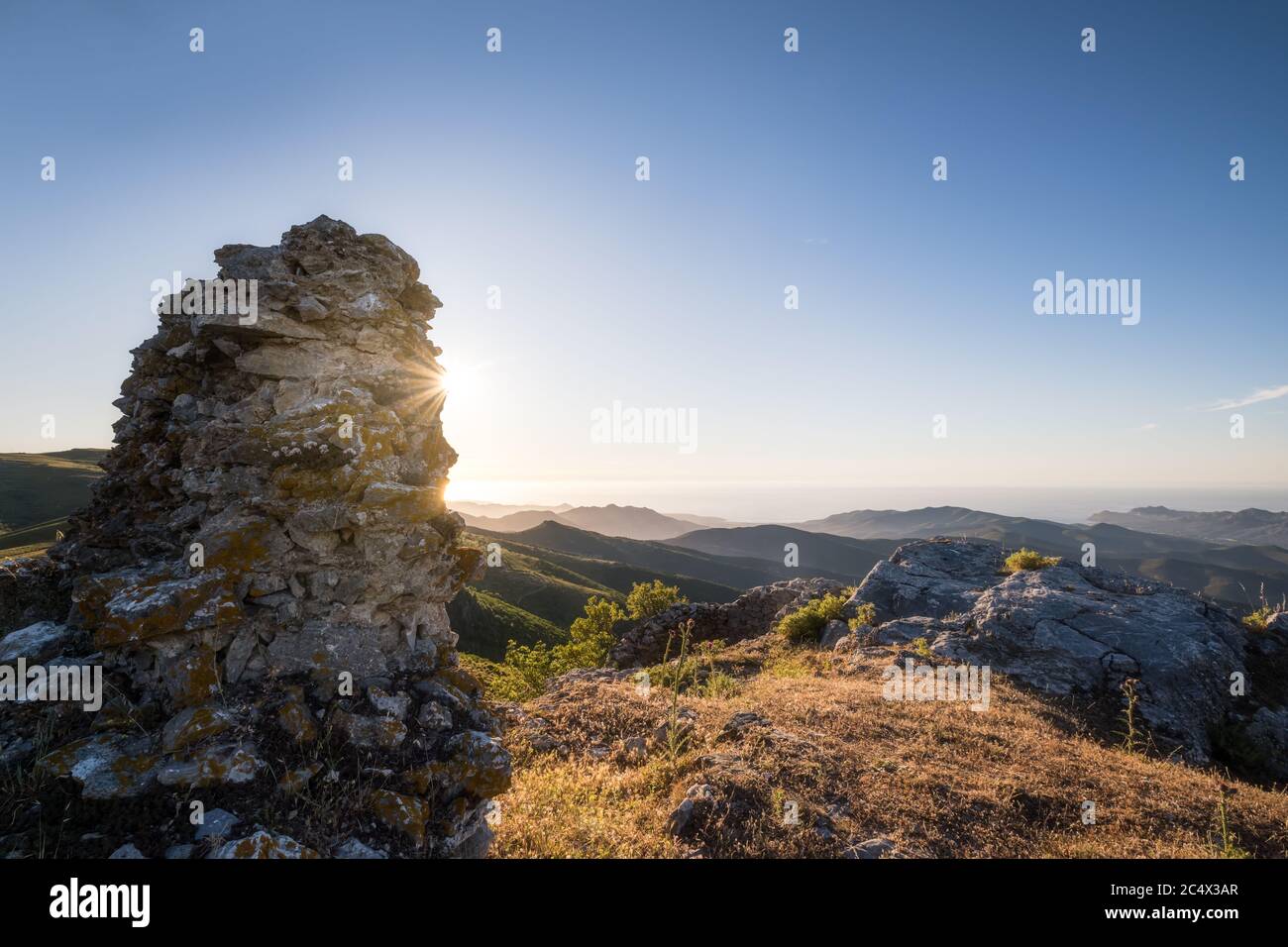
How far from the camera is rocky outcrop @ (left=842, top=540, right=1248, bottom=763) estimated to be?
473 inches

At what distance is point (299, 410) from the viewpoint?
7340 millimetres

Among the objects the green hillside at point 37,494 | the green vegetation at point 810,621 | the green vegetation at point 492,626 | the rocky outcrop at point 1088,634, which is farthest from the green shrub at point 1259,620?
the green hillside at point 37,494

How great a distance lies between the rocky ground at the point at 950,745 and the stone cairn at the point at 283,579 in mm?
2187

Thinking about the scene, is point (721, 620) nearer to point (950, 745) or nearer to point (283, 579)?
point (950, 745)

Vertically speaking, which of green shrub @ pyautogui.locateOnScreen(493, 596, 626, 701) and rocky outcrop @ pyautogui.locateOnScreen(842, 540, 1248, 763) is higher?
rocky outcrop @ pyautogui.locateOnScreen(842, 540, 1248, 763)

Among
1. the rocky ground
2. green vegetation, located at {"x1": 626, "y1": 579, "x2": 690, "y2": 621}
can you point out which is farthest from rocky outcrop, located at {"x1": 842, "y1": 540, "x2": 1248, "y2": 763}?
green vegetation, located at {"x1": 626, "y1": 579, "x2": 690, "y2": 621}

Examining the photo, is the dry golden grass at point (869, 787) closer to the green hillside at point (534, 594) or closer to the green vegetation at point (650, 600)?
the green vegetation at point (650, 600)

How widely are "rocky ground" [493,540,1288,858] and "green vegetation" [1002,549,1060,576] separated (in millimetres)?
542

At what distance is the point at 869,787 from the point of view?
8062 millimetres

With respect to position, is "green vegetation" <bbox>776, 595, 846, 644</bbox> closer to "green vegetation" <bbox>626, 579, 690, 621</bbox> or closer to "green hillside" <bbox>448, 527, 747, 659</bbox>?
"green vegetation" <bbox>626, 579, 690, 621</bbox>

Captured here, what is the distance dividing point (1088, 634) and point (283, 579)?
63.8 feet
